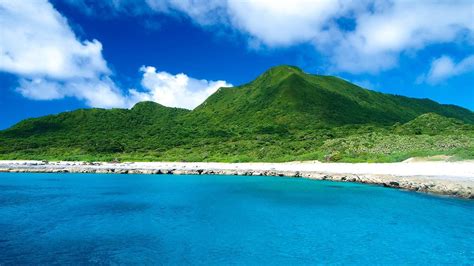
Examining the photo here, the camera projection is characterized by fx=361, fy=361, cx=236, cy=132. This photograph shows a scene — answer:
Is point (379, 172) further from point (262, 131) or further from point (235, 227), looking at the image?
point (262, 131)

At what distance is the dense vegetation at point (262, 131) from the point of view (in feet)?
226

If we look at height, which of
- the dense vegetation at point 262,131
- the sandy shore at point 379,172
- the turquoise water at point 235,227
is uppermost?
the dense vegetation at point 262,131

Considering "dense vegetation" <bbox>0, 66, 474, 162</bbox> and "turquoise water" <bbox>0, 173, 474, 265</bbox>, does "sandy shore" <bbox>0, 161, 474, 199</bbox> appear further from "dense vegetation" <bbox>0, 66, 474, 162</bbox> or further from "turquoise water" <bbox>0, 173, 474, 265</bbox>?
"dense vegetation" <bbox>0, 66, 474, 162</bbox>

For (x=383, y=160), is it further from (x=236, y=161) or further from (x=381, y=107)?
(x=381, y=107)

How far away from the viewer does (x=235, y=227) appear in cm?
2291

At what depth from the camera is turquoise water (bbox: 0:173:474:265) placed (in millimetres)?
16922

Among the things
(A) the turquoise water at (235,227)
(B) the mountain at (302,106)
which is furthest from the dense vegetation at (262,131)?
(A) the turquoise water at (235,227)

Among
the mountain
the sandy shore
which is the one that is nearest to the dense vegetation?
the mountain

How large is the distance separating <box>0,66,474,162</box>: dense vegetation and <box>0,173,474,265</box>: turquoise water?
27496 mm

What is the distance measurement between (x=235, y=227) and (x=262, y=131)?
104 metres

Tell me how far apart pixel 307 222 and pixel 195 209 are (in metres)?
9.29

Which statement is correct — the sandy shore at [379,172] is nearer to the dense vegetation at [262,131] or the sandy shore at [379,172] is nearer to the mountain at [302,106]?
the dense vegetation at [262,131]

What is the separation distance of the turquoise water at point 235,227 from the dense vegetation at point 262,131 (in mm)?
27496

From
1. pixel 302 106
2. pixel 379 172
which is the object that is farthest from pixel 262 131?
pixel 379 172
